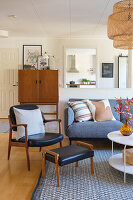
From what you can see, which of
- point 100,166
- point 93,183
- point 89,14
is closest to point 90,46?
point 89,14

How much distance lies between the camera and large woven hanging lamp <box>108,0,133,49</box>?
9.98ft

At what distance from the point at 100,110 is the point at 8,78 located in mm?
3955

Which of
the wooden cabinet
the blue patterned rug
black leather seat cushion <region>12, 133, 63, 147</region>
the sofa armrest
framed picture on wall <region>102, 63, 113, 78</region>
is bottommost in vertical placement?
the blue patterned rug

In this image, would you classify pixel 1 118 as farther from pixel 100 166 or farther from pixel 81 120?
pixel 100 166

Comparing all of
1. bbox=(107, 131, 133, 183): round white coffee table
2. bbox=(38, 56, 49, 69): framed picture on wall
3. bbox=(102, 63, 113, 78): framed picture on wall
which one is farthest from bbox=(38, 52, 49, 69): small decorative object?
bbox=(107, 131, 133, 183): round white coffee table

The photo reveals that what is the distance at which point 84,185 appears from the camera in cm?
238

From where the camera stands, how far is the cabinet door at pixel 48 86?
635 centimetres

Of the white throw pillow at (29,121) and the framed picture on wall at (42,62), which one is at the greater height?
the framed picture on wall at (42,62)

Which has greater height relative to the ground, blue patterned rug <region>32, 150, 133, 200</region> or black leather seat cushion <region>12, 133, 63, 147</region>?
black leather seat cushion <region>12, 133, 63, 147</region>

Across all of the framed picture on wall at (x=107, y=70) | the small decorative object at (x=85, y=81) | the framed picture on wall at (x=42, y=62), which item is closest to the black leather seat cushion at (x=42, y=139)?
the framed picture on wall at (x=42, y=62)

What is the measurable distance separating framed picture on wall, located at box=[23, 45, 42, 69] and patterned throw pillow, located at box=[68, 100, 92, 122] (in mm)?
3269

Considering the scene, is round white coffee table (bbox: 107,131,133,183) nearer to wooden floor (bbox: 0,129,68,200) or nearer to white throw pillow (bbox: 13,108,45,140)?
Result: wooden floor (bbox: 0,129,68,200)

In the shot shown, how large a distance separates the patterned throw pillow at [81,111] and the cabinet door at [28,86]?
2582 mm

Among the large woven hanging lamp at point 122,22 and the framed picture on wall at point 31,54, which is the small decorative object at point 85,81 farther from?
the large woven hanging lamp at point 122,22
